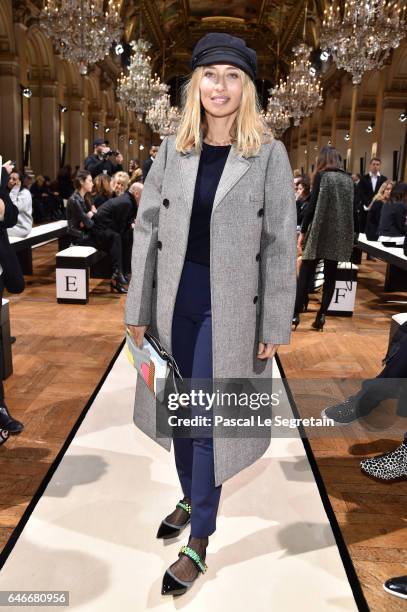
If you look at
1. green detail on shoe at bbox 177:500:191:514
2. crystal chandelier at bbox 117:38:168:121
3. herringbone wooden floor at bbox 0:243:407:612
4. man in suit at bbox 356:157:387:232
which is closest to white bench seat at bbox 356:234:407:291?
herringbone wooden floor at bbox 0:243:407:612

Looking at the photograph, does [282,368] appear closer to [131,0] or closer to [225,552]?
[225,552]

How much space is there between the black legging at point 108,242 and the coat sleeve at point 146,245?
5709mm

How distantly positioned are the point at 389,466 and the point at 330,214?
3119 millimetres

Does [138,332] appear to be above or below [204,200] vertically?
below

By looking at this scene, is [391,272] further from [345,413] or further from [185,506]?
[185,506]

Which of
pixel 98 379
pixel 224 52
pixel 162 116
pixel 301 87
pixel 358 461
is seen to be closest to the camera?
pixel 224 52

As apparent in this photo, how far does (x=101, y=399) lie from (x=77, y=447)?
2.39ft

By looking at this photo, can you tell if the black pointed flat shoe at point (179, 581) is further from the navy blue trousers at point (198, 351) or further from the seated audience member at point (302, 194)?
the seated audience member at point (302, 194)

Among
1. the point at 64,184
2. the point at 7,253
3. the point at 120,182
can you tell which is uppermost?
the point at 64,184

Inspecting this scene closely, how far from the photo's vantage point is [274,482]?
2920 mm

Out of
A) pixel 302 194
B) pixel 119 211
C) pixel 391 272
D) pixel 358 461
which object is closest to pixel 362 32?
pixel 302 194

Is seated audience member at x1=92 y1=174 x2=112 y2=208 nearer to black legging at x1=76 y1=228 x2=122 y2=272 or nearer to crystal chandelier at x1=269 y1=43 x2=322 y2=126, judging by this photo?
black legging at x1=76 y1=228 x2=122 y2=272

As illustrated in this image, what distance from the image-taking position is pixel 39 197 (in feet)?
51.0

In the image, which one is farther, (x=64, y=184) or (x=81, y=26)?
(x=64, y=184)
